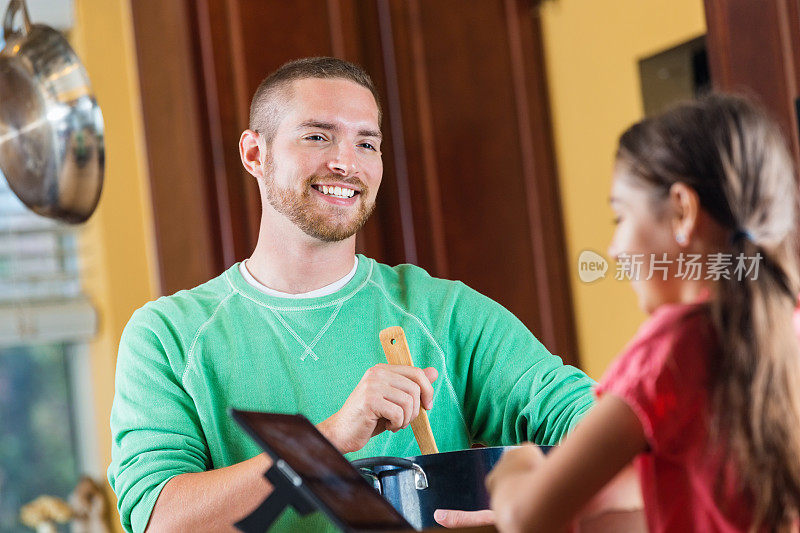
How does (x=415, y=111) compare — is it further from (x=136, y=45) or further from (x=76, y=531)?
(x=76, y=531)

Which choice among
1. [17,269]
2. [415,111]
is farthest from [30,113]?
[17,269]

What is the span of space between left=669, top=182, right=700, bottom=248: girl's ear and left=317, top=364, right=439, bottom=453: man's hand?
0.44m

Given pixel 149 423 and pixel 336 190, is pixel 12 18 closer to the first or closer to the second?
pixel 336 190

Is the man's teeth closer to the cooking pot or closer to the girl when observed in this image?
the cooking pot

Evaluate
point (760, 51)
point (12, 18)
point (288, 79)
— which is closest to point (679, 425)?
point (288, 79)

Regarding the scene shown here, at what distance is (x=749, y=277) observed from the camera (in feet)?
2.69

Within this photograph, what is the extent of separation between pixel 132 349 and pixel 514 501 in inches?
34.5

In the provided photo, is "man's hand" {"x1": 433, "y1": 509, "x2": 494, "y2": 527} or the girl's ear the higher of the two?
the girl's ear

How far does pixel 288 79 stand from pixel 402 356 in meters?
0.57

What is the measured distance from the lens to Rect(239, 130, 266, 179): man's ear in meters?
1.76

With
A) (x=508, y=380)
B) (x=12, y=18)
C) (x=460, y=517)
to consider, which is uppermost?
(x=12, y=18)

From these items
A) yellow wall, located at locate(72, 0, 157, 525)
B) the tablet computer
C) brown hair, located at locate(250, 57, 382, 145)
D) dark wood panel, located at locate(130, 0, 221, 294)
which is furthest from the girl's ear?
yellow wall, located at locate(72, 0, 157, 525)

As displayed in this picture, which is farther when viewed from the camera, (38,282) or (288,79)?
(38,282)

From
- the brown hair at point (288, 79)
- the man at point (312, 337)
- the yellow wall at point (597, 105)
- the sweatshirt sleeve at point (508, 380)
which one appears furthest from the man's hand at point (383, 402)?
the yellow wall at point (597, 105)
